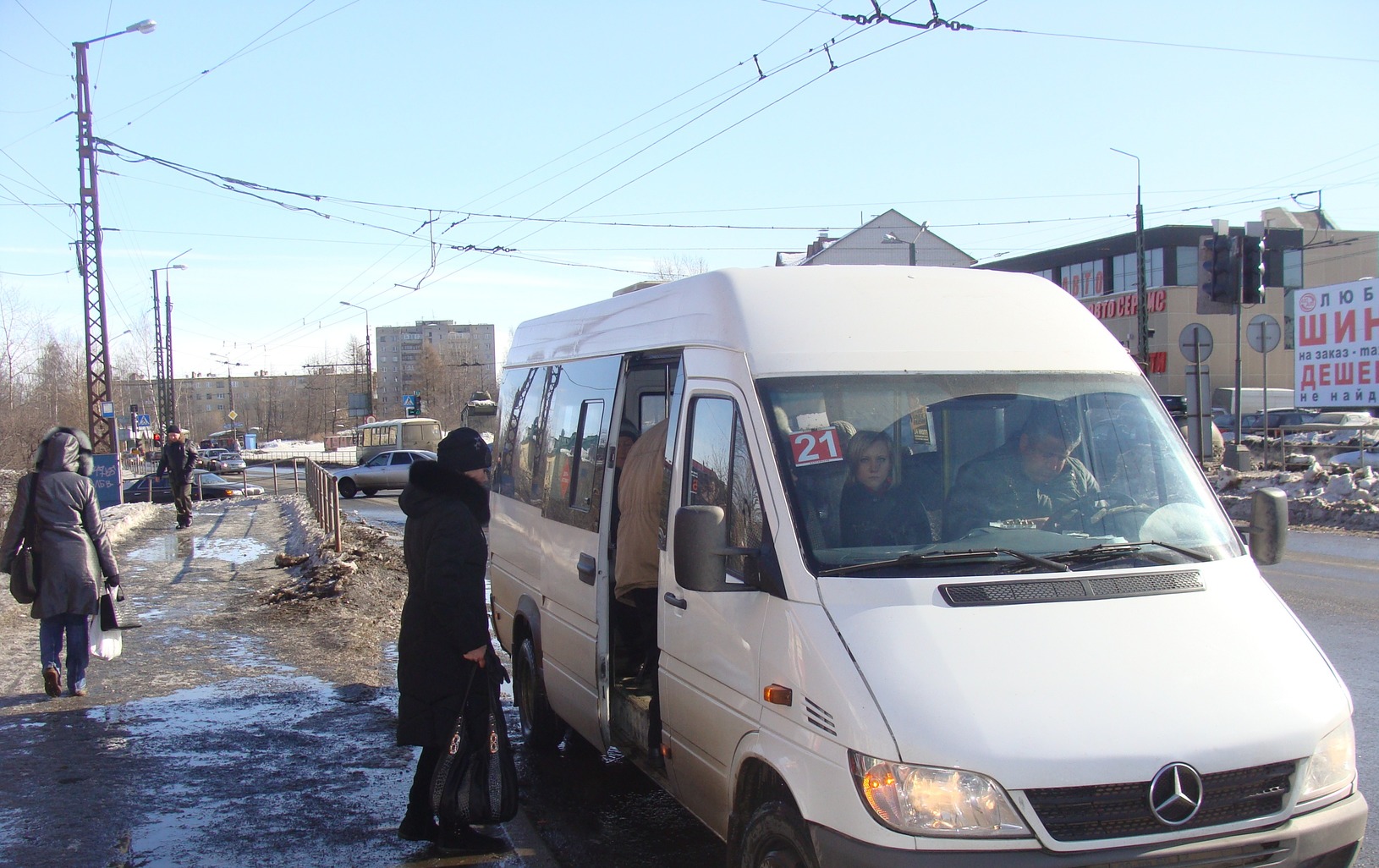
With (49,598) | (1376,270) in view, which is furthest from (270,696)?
(1376,270)

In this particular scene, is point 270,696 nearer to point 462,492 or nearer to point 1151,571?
point 462,492

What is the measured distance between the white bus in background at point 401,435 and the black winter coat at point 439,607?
164 ft

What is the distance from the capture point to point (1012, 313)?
4.41m

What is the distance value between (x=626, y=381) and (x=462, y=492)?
1029 millimetres

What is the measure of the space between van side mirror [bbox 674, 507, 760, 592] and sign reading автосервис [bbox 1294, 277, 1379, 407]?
3410 cm

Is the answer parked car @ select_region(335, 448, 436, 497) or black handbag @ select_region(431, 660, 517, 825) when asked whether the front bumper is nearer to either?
black handbag @ select_region(431, 660, 517, 825)

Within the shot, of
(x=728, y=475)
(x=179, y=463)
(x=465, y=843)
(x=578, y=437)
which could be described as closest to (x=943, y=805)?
(x=728, y=475)

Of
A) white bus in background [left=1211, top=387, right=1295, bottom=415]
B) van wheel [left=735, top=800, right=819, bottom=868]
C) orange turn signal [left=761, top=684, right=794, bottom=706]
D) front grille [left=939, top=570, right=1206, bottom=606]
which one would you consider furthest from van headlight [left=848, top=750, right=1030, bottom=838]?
white bus in background [left=1211, top=387, right=1295, bottom=415]

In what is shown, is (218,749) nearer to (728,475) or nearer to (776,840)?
(728,475)

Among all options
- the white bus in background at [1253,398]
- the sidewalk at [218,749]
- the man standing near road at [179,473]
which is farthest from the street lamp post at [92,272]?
the white bus in background at [1253,398]

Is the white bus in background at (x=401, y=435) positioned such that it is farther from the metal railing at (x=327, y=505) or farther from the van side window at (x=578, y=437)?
the van side window at (x=578, y=437)

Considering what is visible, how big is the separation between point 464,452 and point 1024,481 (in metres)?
2.54

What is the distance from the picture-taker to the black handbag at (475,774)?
494 cm

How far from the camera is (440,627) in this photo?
198 inches
